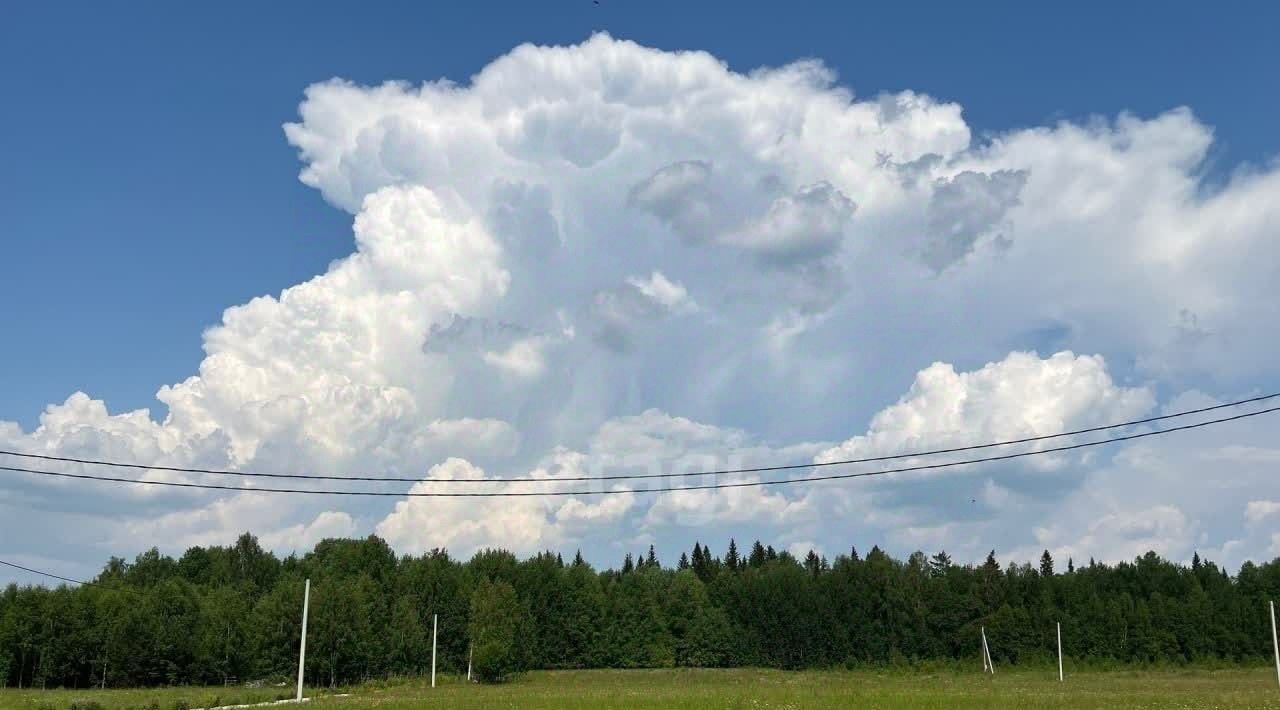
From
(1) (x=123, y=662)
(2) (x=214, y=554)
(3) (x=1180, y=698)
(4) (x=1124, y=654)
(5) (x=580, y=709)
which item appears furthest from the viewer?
(2) (x=214, y=554)

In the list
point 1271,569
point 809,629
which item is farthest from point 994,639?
point 1271,569

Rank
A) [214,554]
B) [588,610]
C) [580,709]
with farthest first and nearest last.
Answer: [214,554] → [588,610] → [580,709]

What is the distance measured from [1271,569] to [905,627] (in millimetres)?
52306

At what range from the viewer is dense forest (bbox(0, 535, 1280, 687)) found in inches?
4215

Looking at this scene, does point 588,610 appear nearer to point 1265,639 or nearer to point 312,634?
point 312,634

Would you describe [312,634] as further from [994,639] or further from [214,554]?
[994,639]

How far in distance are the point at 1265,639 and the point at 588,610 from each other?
87371mm

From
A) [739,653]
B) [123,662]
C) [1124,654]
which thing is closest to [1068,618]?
[1124,654]

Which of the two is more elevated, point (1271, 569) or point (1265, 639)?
point (1271, 569)

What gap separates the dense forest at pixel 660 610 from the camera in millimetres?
107062

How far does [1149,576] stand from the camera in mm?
153750

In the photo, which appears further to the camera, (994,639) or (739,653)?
(739,653)

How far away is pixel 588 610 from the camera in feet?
478

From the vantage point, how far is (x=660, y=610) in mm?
152000
